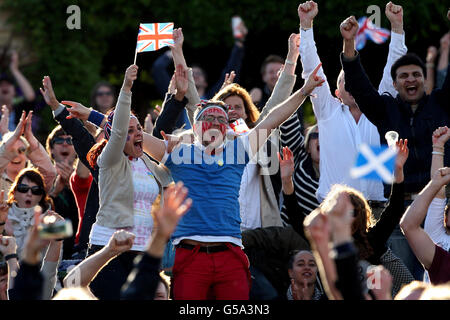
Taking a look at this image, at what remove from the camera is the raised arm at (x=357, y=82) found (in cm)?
648

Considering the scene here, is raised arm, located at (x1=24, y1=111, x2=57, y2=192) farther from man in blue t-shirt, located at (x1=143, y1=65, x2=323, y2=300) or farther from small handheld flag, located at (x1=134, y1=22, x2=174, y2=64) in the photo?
man in blue t-shirt, located at (x1=143, y1=65, x2=323, y2=300)

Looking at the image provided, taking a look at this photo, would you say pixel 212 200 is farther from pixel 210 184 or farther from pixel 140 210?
pixel 140 210

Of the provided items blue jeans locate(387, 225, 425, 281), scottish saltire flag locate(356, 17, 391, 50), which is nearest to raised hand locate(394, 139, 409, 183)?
→ blue jeans locate(387, 225, 425, 281)

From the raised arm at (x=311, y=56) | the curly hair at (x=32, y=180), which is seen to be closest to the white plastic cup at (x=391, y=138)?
the raised arm at (x=311, y=56)

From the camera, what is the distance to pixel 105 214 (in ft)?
19.1

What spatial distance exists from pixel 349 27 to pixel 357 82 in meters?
0.41

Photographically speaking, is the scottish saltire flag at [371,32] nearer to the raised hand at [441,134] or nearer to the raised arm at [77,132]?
the raised hand at [441,134]

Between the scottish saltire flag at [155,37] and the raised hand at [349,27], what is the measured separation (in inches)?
54.8

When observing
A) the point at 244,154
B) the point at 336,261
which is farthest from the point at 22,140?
the point at 336,261

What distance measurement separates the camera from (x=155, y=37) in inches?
284

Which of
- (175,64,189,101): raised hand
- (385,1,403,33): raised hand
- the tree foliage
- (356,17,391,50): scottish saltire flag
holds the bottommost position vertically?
(175,64,189,101): raised hand

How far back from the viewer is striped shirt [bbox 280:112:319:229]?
23.0 ft

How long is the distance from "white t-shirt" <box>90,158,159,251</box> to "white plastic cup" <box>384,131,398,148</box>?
1.49 meters

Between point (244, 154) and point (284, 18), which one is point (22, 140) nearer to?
point (244, 154)
